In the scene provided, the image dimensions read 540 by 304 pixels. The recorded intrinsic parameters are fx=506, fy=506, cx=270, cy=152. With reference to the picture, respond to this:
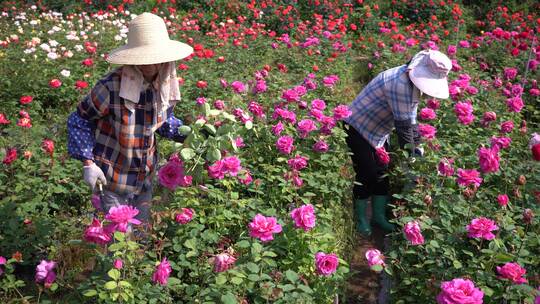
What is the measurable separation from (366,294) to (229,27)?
5141mm

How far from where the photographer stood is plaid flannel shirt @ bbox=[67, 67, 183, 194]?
2.22 m

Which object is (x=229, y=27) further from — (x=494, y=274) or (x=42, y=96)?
(x=494, y=274)

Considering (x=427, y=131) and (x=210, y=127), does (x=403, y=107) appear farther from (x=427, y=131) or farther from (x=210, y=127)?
(x=210, y=127)

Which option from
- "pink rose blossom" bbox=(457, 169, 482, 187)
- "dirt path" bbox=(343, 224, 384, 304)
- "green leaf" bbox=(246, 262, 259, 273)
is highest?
"pink rose blossom" bbox=(457, 169, 482, 187)

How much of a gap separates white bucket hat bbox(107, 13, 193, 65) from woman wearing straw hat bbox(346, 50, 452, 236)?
1419mm

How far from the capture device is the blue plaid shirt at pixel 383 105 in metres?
3.07

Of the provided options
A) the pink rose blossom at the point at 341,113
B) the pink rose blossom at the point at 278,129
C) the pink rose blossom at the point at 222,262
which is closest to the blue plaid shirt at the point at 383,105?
the pink rose blossom at the point at 341,113

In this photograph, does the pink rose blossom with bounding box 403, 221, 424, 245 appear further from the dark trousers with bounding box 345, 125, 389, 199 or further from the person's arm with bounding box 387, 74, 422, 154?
the dark trousers with bounding box 345, 125, 389, 199

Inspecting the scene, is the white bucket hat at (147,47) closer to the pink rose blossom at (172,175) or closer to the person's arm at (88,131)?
the person's arm at (88,131)

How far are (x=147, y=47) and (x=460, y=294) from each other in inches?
62.5

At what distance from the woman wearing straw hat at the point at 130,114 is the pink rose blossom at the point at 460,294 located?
1252 mm

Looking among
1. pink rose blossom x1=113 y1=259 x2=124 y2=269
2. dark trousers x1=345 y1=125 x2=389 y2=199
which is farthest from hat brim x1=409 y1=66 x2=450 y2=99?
pink rose blossom x1=113 y1=259 x2=124 y2=269

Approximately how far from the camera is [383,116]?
11.1 ft

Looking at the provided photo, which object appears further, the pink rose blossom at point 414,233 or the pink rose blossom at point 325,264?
the pink rose blossom at point 414,233
